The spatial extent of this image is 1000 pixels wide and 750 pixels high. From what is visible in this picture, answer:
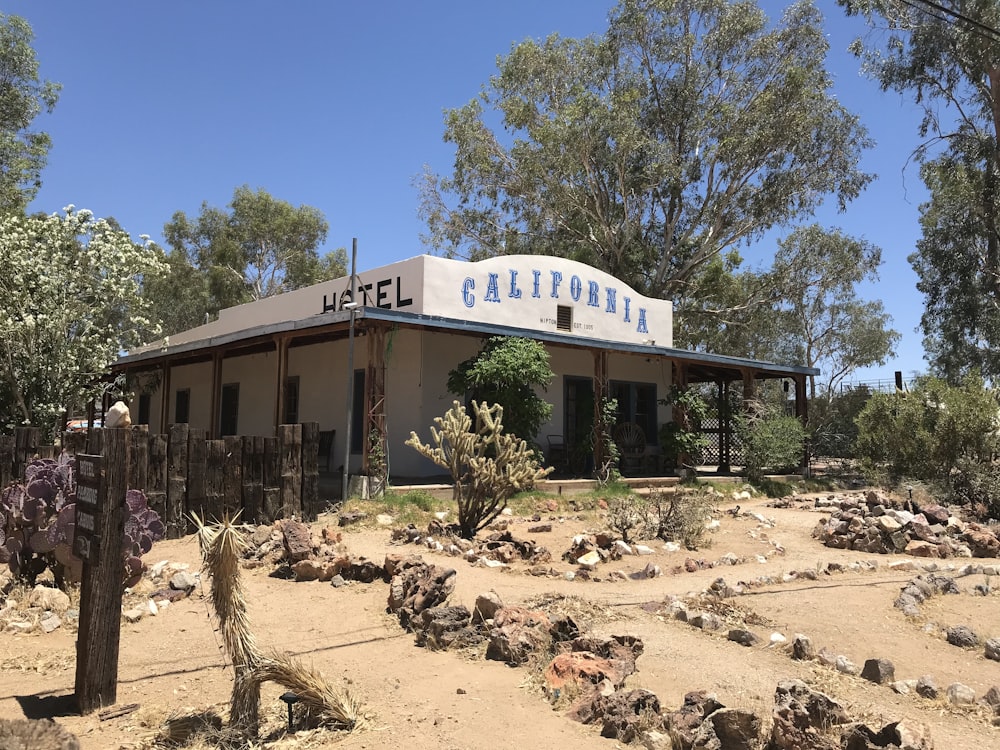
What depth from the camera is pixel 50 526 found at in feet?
19.5

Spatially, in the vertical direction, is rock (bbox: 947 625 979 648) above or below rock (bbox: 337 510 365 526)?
below

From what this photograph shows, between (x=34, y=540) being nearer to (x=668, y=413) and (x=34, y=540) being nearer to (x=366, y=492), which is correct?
(x=366, y=492)

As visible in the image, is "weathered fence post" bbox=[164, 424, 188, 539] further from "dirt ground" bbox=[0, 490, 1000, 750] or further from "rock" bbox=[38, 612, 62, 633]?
"rock" bbox=[38, 612, 62, 633]

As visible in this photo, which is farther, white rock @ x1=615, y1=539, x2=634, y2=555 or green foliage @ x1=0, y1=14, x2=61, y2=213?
green foliage @ x1=0, y1=14, x2=61, y2=213

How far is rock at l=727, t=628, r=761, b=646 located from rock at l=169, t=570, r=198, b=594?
14.8ft

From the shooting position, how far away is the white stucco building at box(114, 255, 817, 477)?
13.6 meters

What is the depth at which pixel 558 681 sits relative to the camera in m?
4.12

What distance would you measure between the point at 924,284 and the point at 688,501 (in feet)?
78.7

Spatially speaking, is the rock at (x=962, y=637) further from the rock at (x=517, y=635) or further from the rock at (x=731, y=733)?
the rock at (x=517, y=635)

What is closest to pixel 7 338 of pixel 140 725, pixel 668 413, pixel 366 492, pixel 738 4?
pixel 366 492

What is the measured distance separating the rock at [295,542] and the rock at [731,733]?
4636 millimetres

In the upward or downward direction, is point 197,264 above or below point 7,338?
above

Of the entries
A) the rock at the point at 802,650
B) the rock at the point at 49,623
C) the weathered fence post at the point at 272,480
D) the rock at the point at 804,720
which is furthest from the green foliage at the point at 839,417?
the rock at the point at 49,623

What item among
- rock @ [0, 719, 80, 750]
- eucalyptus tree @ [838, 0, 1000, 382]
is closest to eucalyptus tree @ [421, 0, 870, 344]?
eucalyptus tree @ [838, 0, 1000, 382]
